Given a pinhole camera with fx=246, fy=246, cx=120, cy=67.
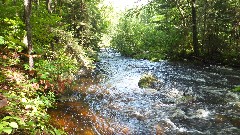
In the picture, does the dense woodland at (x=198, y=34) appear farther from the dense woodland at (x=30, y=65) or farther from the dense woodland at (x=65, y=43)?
the dense woodland at (x=30, y=65)

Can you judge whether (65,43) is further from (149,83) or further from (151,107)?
(151,107)

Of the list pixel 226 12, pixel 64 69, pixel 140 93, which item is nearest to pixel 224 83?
pixel 140 93

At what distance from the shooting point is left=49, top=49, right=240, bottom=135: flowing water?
779cm

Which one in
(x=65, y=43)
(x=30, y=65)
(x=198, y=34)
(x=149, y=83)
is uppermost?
(x=198, y=34)

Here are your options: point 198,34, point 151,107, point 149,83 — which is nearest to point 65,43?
point 149,83

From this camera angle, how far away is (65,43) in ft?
39.5

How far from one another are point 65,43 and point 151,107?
17.2 ft

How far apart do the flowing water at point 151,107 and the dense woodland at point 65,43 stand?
1023mm

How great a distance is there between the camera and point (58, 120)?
7.61 metres

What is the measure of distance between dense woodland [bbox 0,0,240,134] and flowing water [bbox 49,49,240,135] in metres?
1.02

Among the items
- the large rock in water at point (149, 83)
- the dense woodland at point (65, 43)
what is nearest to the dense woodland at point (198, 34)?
the dense woodland at point (65, 43)

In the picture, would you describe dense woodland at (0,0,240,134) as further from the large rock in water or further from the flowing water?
the large rock in water

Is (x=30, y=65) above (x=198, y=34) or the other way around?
the other way around

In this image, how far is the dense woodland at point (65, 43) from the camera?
18.6 feet
